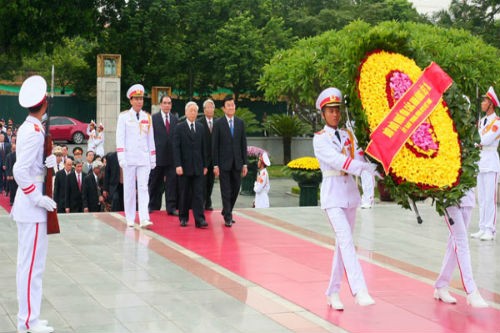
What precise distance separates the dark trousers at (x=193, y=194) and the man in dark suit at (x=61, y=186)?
3.75 meters

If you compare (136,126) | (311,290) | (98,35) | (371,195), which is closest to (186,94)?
(98,35)

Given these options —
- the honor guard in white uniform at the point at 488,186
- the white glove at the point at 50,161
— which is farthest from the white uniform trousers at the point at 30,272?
the honor guard in white uniform at the point at 488,186

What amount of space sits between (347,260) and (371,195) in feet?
27.0

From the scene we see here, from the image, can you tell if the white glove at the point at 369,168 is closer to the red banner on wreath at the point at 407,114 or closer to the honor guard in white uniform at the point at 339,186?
the honor guard in white uniform at the point at 339,186

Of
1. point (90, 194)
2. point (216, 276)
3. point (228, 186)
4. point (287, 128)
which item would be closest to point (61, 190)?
point (90, 194)

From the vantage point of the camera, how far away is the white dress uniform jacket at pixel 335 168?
758 cm

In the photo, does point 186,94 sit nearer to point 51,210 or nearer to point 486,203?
point 486,203

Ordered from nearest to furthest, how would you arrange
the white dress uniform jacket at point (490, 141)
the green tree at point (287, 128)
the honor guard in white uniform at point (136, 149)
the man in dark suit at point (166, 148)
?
the white dress uniform jacket at point (490, 141) < the honor guard in white uniform at point (136, 149) < the man in dark suit at point (166, 148) < the green tree at point (287, 128)

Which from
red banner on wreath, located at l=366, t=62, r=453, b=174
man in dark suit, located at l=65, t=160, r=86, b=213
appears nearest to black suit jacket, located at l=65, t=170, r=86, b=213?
man in dark suit, located at l=65, t=160, r=86, b=213

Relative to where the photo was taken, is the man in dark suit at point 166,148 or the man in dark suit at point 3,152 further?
the man in dark suit at point 3,152

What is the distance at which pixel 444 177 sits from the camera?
24.3 feet

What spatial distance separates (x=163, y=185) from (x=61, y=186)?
7.63 ft

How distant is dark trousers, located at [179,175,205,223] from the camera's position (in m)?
12.4

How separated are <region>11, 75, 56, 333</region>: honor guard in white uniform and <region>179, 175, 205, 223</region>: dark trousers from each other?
5.55m
